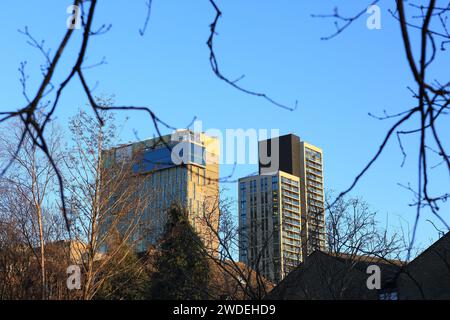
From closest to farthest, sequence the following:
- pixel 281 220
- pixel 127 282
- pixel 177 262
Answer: pixel 281 220 → pixel 127 282 → pixel 177 262

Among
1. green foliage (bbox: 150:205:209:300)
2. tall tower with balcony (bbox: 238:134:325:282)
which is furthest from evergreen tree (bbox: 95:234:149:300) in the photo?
tall tower with balcony (bbox: 238:134:325:282)

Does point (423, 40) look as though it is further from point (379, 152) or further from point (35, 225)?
point (35, 225)

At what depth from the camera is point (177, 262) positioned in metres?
25.1

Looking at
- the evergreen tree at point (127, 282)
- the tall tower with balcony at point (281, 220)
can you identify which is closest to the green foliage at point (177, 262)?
the evergreen tree at point (127, 282)

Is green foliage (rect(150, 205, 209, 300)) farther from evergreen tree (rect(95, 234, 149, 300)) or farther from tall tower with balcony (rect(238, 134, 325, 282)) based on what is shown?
tall tower with balcony (rect(238, 134, 325, 282))

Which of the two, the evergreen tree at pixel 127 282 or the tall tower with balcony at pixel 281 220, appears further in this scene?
the tall tower with balcony at pixel 281 220

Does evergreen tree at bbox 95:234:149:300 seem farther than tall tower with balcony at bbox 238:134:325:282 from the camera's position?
No

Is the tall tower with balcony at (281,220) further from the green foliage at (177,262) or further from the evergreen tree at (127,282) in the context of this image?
the evergreen tree at (127,282)

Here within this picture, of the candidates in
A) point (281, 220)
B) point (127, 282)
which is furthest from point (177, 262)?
point (281, 220)

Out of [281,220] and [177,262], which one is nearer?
[281,220]

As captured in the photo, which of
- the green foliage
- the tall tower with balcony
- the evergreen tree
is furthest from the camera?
the green foliage

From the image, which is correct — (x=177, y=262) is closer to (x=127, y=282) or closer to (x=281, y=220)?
(x=127, y=282)

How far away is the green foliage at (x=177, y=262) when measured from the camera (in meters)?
24.3

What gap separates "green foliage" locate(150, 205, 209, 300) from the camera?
79.8ft
